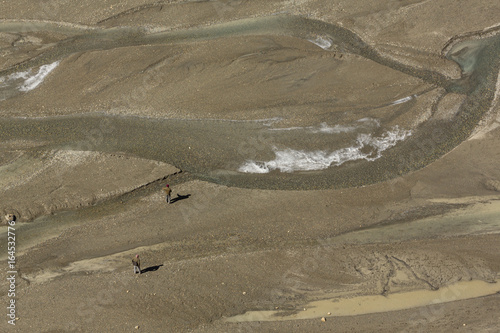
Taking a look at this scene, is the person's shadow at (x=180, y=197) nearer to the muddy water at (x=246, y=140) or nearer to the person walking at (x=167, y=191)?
the person walking at (x=167, y=191)

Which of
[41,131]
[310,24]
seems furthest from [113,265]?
[310,24]

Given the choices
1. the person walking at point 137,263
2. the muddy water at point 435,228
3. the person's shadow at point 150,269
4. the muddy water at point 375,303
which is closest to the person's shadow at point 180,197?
the person's shadow at point 150,269

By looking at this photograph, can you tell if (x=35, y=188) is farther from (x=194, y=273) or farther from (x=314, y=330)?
(x=314, y=330)

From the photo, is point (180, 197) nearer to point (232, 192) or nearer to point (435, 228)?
point (232, 192)

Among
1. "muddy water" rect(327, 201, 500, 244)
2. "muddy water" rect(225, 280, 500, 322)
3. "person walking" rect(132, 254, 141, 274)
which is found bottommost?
"muddy water" rect(225, 280, 500, 322)

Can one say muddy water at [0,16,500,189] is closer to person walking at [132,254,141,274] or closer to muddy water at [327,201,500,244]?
muddy water at [327,201,500,244]

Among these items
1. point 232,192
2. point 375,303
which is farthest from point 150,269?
point 375,303

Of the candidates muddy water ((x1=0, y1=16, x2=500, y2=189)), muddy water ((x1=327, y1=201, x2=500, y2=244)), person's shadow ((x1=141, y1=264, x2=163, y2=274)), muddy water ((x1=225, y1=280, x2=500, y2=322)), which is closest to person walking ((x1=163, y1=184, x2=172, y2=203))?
muddy water ((x1=0, y1=16, x2=500, y2=189))

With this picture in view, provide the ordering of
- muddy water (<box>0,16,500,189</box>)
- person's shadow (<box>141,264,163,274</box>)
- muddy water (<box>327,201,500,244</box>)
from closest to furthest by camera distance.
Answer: person's shadow (<box>141,264,163,274</box>), muddy water (<box>327,201,500,244</box>), muddy water (<box>0,16,500,189</box>)

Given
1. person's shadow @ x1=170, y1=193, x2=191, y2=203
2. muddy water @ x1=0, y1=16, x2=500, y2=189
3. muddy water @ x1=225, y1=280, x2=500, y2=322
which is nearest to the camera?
muddy water @ x1=225, y1=280, x2=500, y2=322
